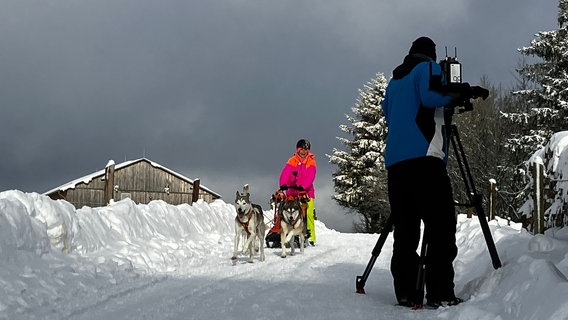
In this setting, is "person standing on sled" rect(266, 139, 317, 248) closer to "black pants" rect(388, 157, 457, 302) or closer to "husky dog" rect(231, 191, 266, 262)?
"husky dog" rect(231, 191, 266, 262)

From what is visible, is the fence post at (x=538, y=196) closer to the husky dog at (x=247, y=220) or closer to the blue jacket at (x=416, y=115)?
the blue jacket at (x=416, y=115)

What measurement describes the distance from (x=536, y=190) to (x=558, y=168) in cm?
45

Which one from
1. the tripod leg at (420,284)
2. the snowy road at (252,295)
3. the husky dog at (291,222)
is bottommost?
the snowy road at (252,295)

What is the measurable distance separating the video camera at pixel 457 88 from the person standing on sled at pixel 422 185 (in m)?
0.07

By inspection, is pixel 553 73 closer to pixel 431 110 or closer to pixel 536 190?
pixel 536 190

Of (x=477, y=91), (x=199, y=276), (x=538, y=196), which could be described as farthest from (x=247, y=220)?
(x=477, y=91)

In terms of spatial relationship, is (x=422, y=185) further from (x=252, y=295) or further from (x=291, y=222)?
(x=291, y=222)

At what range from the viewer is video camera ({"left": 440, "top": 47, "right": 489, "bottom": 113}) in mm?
4915

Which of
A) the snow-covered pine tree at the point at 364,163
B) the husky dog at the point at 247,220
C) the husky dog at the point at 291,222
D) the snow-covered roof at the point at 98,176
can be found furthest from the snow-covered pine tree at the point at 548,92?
the snow-covered roof at the point at 98,176

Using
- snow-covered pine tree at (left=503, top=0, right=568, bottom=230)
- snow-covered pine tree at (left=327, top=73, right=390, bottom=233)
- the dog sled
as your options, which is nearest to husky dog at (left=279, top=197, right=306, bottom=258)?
the dog sled

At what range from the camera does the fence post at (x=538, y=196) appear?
866cm

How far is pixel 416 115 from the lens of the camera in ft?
16.9

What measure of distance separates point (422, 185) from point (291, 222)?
6716 millimetres

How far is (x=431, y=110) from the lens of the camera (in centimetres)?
517
